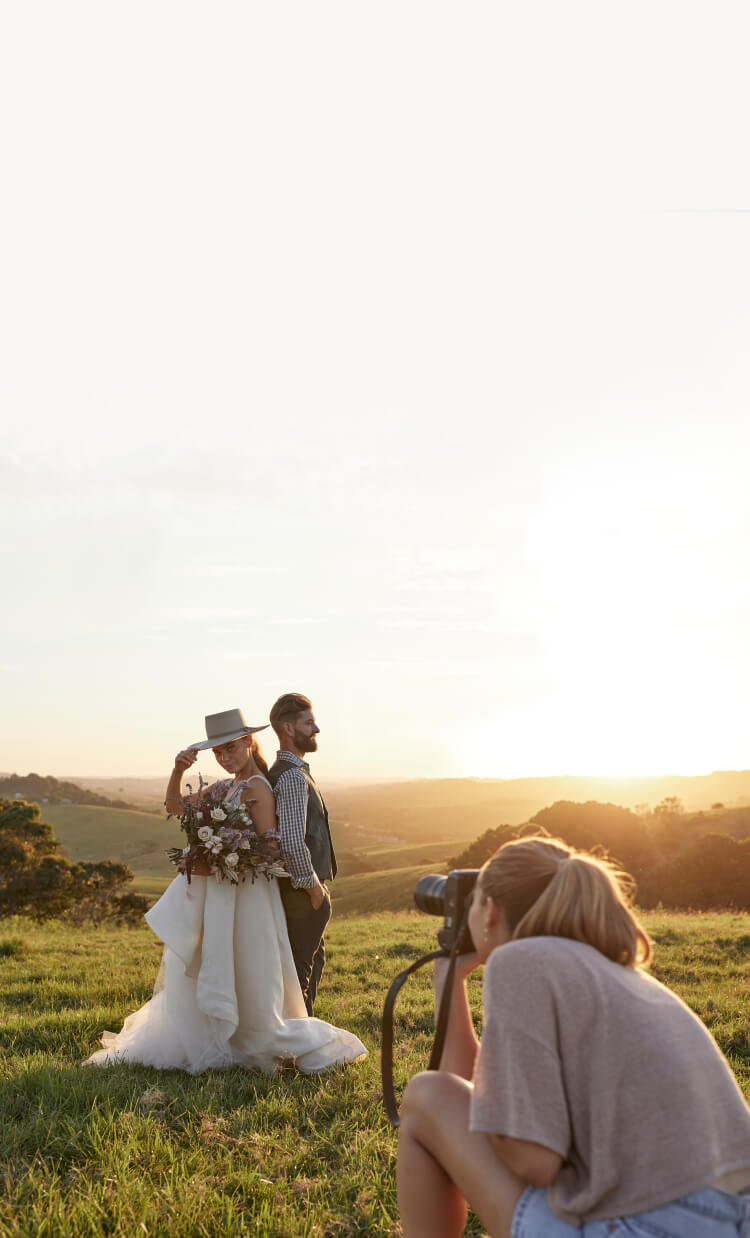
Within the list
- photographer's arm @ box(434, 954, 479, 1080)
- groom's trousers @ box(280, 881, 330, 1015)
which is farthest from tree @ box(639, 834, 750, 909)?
photographer's arm @ box(434, 954, 479, 1080)

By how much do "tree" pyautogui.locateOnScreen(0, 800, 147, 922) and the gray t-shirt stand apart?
1058 inches

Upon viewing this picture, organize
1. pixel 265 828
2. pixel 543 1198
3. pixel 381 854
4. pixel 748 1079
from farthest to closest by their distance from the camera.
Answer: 1. pixel 381 854
2. pixel 265 828
3. pixel 748 1079
4. pixel 543 1198

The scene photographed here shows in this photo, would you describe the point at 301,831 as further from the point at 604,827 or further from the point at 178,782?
the point at 604,827

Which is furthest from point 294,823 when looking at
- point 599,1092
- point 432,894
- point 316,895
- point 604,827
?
point 604,827

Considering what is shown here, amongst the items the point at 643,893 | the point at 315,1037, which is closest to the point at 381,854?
the point at 643,893

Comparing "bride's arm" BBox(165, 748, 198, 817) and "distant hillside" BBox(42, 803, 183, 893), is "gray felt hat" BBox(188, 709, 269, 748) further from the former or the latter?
"distant hillside" BBox(42, 803, 183, 893)

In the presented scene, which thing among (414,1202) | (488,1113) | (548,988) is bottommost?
(414,1202)

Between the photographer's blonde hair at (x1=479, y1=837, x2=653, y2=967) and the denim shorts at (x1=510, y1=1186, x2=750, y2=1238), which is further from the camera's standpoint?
the photographer's blonde hair at (x1=479, y1=837, x2=653, y2=967)

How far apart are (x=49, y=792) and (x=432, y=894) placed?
117460mm

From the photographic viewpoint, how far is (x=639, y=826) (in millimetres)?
36531

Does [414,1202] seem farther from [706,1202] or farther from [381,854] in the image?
[381,854]

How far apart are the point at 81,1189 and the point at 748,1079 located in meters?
4.39

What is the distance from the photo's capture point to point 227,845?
6.19 m

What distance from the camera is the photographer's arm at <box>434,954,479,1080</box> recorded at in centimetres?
305
